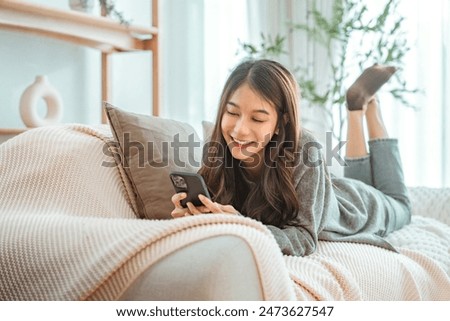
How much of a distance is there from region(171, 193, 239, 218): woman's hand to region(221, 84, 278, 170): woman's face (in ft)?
0.72

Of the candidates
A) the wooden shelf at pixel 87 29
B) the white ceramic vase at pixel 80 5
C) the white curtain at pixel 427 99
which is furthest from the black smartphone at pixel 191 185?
the white curtain at pixel 427 99

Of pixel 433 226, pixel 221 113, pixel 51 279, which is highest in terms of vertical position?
pixel 221 113

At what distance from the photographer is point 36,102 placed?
2.89 m

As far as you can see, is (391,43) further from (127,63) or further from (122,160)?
(122,160)

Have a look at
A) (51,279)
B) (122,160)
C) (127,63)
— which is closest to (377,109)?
(122,160)

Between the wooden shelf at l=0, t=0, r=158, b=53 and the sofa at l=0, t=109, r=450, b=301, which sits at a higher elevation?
the wooden shelf at l=0, t=0, r=158, b=53

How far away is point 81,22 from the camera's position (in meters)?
2.94

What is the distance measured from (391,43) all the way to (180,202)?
7.65ft

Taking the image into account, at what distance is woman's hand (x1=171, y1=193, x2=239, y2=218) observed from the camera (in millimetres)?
1500

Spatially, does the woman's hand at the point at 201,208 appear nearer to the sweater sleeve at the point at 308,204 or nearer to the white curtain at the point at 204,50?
the sweater sleeve at the point at 308,204

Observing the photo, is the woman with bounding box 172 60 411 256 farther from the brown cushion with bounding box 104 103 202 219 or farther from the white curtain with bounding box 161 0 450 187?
the white curtain with bounding box 161 0 450 187

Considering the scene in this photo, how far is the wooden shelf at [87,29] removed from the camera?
266cm

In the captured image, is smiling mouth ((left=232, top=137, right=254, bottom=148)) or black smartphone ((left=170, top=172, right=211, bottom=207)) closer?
black smartphone ((left=170, top=172, right=211, bottom=207))

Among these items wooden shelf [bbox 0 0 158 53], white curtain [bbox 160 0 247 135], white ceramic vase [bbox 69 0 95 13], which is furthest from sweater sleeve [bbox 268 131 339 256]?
white curtain [bbox 160 0 247 135]
